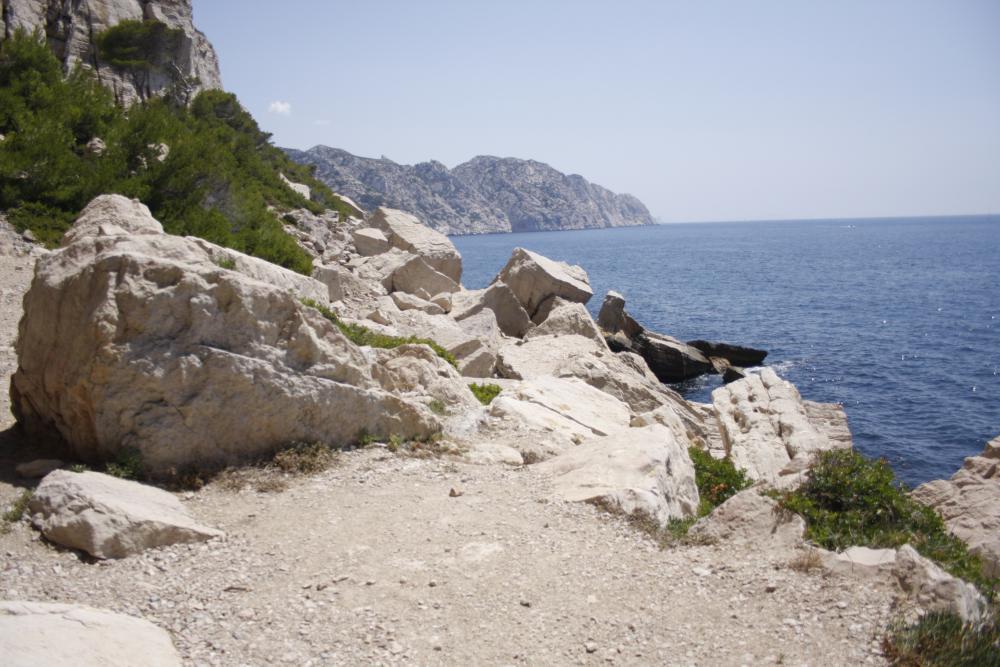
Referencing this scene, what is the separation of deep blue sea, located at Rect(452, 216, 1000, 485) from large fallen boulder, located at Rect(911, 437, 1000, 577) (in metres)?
4.86

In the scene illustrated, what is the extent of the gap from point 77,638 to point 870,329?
4746 cm

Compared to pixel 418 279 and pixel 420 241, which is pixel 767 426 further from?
pixel 420 241

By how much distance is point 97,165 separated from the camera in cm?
2270

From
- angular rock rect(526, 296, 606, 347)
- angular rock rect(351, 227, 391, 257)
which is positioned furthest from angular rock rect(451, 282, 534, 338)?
angular rock rect(351, 227, 391, 257)

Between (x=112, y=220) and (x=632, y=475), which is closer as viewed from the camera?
(x=632, y=475)

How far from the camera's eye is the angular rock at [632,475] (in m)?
8.88

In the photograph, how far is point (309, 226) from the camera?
129ft

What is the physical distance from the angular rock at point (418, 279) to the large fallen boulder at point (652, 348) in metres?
9.53

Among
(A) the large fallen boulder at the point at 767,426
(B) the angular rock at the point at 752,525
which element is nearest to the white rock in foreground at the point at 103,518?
(B) the angular rock at the point at 752,525

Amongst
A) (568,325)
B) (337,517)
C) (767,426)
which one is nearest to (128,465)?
(337,517)

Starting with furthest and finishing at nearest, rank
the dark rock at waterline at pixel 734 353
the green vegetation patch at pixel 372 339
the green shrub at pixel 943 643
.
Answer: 1. the dark rock at waterline at pixel 734 353
2. the green vegetation patch at pixel 372 339
3. the green shrub at pixel 943 643

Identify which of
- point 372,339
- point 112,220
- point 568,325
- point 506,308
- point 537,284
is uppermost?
point 112,220

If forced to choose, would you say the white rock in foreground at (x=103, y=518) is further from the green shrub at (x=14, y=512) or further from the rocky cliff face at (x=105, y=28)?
the rocky cliff face at (x=105, y=28)

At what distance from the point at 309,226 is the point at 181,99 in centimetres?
1722
